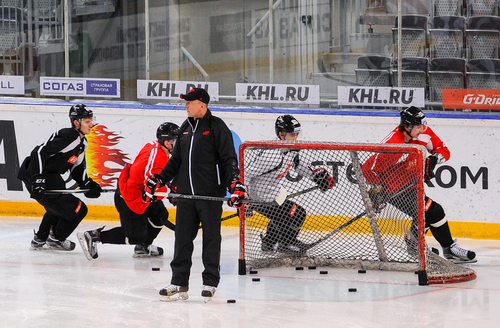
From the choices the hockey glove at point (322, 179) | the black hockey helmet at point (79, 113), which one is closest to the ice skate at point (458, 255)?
the hockey glove at point (322, 179)

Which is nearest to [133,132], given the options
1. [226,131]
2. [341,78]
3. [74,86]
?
[74,86]

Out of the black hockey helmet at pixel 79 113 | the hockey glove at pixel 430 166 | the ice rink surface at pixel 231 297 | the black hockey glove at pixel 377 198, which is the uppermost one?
the black hockey helmet at pixel 79 113

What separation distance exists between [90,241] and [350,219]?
6.06 ft

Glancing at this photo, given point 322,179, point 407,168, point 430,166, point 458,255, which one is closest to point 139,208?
point 322,179

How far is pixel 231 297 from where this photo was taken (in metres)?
4.40

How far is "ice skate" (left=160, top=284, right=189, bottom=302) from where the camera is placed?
166 inches

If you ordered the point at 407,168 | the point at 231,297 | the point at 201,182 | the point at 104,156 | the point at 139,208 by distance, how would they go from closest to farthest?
the point at 201,182
the point at 231,297
the point at 407,168
the point at 139,208
the point at 104,156

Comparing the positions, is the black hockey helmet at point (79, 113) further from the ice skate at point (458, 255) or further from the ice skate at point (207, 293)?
A: the ice skate at point (458, 255)

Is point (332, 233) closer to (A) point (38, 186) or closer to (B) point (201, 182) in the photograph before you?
(B) point (201, 182)

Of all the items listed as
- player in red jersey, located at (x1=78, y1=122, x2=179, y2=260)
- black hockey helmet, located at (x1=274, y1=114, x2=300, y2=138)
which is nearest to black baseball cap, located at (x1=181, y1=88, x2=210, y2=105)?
player in red jersey, located at (x1=78, y1=122, x2=179, y2=260)

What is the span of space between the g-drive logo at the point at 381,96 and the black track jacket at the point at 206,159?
9.62 ft

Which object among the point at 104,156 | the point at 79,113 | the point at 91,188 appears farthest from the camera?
the point at 104,156

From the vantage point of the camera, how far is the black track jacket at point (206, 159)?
13.6 feet

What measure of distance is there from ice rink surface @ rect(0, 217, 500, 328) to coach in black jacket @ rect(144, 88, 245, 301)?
18 cm
